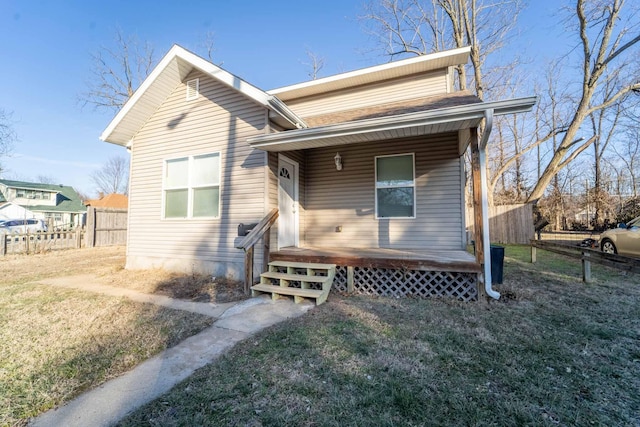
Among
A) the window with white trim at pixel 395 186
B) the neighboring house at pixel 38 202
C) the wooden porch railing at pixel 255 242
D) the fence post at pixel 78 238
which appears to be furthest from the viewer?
the neighboring house at pixel 38 202

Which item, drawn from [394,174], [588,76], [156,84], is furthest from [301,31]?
[588,76]

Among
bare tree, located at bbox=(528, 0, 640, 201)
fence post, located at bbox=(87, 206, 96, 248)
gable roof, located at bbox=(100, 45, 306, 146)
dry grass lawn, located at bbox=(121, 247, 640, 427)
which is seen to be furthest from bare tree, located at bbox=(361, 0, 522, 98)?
fence post, located at bbox=(87, 206, 96, 248)

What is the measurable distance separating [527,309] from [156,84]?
831 centimetres

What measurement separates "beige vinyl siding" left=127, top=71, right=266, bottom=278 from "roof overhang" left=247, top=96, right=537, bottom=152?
2.67 ft

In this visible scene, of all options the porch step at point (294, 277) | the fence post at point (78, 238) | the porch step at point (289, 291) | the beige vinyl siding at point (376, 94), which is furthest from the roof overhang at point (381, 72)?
the fence post at point (78, 238)

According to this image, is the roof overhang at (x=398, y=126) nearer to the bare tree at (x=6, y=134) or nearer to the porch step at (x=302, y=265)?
the porch step at (x=302, y=265)

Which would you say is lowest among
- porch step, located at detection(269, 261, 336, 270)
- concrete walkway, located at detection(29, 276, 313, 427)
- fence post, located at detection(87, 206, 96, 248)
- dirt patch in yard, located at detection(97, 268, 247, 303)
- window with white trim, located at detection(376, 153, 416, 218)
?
concrete walkway, located at detection(29, 276, 313, 427)

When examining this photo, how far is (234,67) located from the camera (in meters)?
14.0

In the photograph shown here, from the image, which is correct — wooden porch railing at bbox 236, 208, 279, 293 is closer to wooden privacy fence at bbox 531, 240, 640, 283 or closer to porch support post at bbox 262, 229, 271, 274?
porch support post at bbox 262, 229, 271, 274

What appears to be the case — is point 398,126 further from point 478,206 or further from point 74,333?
point 74,333

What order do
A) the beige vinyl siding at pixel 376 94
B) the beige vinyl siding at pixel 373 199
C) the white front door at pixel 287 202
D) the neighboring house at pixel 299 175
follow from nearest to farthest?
1. the neighboring house at pixel 299 175
2. the beige vinyl siding at pixel 373 199
3. the white front door at pixel 287 202
4. the beige vinyl siding at pixel 376 94

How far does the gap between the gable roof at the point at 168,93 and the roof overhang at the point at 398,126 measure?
72cm

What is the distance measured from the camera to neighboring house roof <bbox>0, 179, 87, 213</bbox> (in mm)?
27203

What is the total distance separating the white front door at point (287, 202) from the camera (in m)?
6.16
